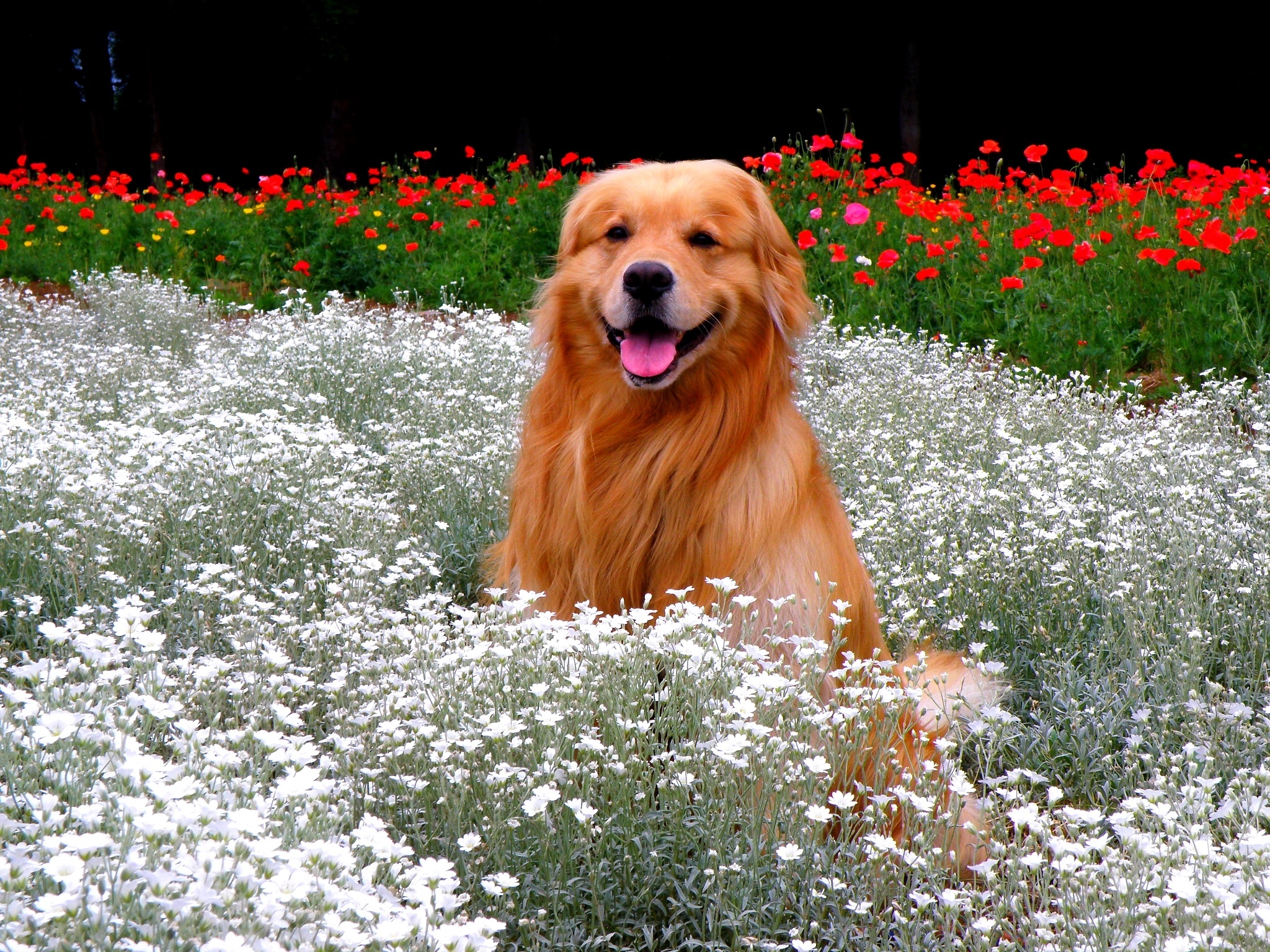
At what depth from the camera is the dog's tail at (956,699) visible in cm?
243

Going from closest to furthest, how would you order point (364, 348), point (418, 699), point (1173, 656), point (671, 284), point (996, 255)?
point (418, 699)
point (1173, 656)
point (671, 284)
point (364, 348)
point (996, 255)

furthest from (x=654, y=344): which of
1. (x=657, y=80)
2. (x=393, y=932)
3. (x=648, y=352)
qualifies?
(x=657, y=80)

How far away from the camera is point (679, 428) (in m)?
3.22

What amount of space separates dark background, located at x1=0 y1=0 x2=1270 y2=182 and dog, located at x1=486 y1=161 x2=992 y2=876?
13586mm

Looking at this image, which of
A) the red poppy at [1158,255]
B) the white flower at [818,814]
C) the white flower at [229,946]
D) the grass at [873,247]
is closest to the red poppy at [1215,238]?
the grass at [873,247]

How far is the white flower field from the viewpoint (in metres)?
1.54

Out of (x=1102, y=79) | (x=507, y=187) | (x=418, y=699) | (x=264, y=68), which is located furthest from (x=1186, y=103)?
(x=418, y=699)

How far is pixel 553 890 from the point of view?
76.9 inches

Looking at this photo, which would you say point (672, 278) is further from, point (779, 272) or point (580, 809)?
point (580, 809)

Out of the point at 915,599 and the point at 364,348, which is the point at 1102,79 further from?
the point at 915,599

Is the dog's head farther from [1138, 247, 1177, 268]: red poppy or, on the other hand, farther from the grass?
[1138, 247, 1177, 268]: red poppy

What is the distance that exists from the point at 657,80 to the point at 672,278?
18.0 meters

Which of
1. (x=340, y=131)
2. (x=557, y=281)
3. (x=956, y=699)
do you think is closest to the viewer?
(x=956, y=699)

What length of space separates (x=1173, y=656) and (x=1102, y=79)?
18.7 m
